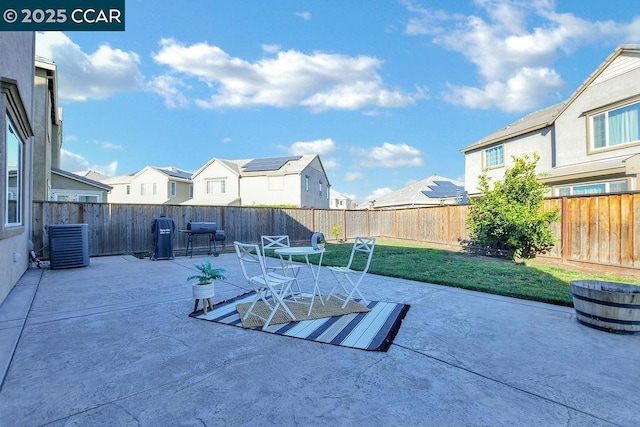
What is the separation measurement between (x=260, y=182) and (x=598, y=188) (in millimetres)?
20310

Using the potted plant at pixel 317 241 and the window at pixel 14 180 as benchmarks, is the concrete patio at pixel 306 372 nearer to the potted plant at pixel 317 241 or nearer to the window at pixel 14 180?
the potted plant at pixel 317 241

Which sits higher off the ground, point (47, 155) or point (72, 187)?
point (47, 155)

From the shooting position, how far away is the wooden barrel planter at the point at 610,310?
10.0ft

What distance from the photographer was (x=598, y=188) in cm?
985

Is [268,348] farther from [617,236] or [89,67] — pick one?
[89,67]

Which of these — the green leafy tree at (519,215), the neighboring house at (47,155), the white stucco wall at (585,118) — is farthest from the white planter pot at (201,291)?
the white stucco wall at (585,118)

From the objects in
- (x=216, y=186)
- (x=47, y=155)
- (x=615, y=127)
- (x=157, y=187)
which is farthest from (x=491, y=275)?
(x=157, y=187)

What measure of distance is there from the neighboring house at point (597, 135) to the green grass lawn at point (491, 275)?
132 inches

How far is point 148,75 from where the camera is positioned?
13328 millimetres

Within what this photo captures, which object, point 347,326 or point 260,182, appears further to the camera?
point 260,182

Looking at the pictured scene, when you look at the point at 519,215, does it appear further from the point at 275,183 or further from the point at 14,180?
the point at 275,183

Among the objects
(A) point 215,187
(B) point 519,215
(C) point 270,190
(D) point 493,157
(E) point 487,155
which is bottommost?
(B) point 519,215

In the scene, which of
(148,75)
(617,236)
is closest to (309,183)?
(148,75)

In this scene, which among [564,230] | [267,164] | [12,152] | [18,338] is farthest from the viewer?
[267,164]
